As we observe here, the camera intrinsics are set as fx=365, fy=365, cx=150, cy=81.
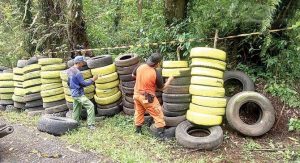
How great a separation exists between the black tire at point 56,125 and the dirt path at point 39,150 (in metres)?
0.16

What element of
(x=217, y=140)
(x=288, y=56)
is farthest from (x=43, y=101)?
(x=288, y=56)

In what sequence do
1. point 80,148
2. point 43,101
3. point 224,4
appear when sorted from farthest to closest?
point 43,101 < point 224,4 < point 80,148

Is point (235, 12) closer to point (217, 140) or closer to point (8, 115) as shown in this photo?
point (217, 140)

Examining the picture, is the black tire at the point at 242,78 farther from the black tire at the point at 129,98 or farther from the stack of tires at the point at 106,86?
the stack of tires at the point at 106,86

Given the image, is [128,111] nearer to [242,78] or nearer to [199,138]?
[199,138]

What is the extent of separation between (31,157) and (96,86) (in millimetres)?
2674

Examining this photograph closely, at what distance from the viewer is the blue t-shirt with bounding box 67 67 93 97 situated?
839 centimetres

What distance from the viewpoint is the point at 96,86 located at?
8922 millimetres

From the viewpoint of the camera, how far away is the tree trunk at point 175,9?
888cm

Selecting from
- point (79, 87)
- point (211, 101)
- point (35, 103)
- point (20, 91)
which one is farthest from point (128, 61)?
point (20, 91)

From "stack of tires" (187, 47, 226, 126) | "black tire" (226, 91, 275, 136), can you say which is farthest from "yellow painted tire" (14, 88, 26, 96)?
"black tire" (226, 91, 275, 136)

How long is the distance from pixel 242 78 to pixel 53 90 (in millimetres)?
5049

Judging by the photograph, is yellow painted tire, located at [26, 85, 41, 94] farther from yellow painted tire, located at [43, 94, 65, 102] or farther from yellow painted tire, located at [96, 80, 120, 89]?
yellow painted tire, located at [96, 80, 120, 89]

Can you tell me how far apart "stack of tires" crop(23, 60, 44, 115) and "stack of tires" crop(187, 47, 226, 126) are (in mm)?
5222
